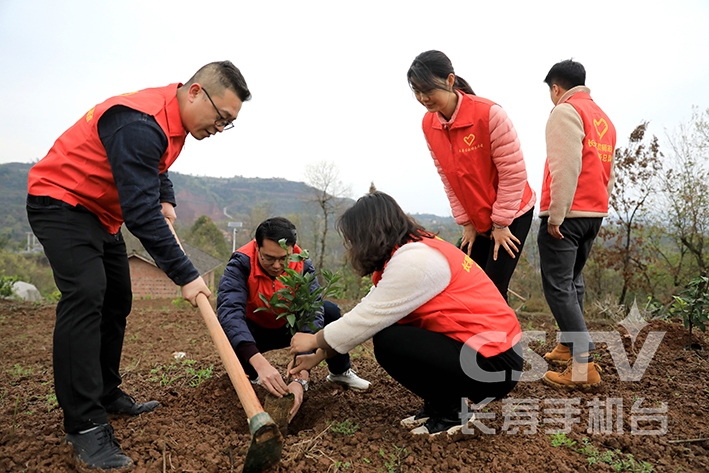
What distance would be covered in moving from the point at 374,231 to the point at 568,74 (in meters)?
2.15

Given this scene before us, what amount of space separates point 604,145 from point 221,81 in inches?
104

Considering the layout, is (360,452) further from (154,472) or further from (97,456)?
(97,456)

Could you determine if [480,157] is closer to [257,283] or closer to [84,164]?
[257,283]

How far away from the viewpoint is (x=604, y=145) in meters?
3.44

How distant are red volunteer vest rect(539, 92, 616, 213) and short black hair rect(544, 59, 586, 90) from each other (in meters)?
0.13

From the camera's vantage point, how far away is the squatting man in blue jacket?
2961mm

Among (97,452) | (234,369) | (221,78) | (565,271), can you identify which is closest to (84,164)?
(221,78)

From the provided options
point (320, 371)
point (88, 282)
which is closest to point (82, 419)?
point (88, 282)

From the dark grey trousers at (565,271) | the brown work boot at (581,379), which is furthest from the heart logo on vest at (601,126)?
the brown work boot at (581,379)

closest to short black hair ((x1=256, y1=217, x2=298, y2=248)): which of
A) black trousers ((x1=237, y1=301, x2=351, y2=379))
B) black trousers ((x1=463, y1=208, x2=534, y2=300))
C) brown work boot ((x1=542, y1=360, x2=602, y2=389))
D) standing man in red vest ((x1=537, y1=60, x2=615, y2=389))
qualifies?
black trousers ((x1=237, y1=301, x2=351, y2=379))

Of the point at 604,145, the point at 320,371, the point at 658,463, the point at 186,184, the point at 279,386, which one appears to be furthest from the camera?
the point at 186,184

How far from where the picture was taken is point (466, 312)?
237 centimetres

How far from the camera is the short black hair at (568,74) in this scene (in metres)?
3.50

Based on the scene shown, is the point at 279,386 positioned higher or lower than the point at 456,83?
lower
